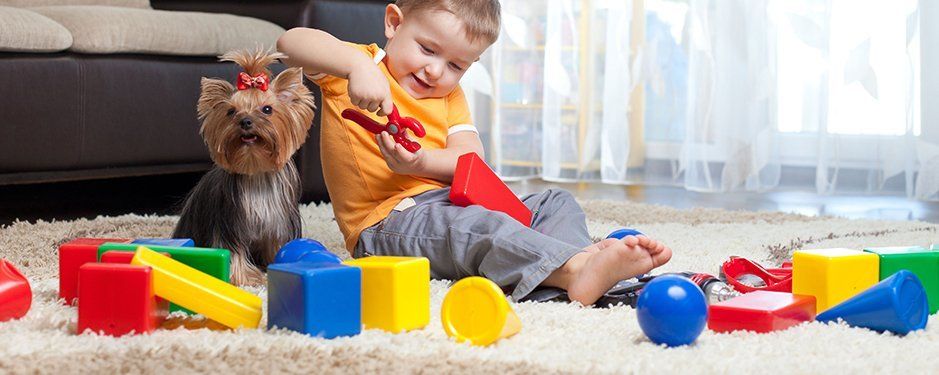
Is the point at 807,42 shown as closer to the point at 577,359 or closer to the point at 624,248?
the point at 624,248

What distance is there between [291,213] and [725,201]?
5.17 feet

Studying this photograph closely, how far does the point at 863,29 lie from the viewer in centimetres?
293

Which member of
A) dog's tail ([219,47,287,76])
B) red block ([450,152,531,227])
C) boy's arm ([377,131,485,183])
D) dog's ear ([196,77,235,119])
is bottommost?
red block ([450,152,531,227])

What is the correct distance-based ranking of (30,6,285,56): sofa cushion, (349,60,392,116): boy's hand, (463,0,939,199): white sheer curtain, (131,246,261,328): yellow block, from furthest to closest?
(463,0,939,199): white sheer curtain, (30,6,285,56): sofa cushion, (349,60,392,116): boy's hand, (131,246,261,328): yellow block

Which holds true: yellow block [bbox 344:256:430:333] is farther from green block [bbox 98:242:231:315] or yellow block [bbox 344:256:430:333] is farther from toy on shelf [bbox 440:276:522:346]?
green block [bbox 98:242:231:315]

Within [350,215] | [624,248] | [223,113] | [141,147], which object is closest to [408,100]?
[350,215]

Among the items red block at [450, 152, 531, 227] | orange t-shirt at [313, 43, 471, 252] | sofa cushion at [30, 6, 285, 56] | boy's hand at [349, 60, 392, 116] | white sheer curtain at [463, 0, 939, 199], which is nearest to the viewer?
boy's hand at [349, 60, 392, 116]

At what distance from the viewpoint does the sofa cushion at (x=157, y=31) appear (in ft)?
7.21

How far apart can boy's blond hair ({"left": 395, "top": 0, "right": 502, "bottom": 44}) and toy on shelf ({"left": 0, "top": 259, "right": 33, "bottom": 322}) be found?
717 millimetres

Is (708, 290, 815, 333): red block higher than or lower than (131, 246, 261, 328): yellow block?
lower

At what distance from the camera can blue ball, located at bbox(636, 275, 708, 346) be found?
3.36ft

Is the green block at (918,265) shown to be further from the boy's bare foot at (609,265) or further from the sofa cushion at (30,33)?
the sofa cushion at (30,33)

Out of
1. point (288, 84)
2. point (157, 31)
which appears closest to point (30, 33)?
point (157, 31)

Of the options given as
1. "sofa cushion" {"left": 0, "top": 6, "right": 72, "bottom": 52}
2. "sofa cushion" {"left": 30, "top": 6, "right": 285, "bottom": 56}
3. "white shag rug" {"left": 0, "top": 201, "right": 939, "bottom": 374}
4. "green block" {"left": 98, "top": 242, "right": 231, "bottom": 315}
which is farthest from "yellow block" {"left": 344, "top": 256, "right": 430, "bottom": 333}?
"sofa cushion" {"left": 30, "top": 6, "right": 285, "bottom": 56}
